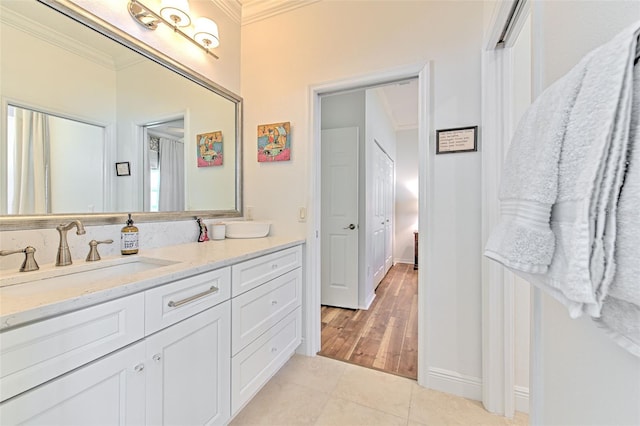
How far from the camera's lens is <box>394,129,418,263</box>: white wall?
519 centimetres

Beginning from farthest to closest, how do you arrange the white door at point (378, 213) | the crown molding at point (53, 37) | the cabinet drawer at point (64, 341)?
the white door at point (378, 213) < the crown molding at point (53, 37) < the cabinet drawer at point (64, 341)

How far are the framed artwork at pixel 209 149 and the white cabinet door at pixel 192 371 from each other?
1.13 metres

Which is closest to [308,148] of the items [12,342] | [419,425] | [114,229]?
[114,229]

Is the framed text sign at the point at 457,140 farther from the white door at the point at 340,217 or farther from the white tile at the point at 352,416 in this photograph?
the white tile at the point at 352,416

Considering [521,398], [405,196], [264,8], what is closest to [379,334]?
[521,398]

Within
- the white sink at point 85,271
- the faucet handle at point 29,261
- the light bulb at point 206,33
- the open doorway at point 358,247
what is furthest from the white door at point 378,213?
the faucet handle at point 29,261

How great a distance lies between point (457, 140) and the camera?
154 cm

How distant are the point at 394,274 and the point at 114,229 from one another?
13.1 ft

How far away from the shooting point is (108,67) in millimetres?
1310

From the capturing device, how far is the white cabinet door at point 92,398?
631mm

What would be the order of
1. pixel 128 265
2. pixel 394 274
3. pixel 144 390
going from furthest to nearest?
pixel 394 274
pixel 128 265
pixel 144 390

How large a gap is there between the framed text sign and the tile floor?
147 centimetres

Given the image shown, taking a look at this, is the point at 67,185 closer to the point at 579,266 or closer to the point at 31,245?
the point at 31,245

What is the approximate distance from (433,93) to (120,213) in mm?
1914
